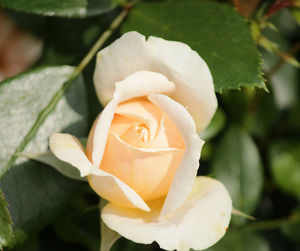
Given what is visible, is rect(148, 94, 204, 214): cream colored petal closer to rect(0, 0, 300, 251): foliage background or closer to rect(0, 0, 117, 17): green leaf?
rect(0, 0, 300, 251): foliage background

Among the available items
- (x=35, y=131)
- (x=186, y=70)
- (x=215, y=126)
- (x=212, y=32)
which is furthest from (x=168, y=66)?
(x=215, y=126)

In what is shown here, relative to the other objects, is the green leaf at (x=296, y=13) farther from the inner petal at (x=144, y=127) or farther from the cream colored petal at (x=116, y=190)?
the cream colored petal at (x=116, y=190)

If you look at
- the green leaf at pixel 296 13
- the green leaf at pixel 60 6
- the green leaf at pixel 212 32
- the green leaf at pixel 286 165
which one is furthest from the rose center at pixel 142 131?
the green leaf at pixel 286 165

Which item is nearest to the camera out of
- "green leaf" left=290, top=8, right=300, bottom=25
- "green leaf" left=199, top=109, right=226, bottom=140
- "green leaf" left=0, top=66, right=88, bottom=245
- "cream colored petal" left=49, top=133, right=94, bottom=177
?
"cream colored petal" left=49, top=133, right=94, bottom=177

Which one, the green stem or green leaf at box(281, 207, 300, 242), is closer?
the green stem

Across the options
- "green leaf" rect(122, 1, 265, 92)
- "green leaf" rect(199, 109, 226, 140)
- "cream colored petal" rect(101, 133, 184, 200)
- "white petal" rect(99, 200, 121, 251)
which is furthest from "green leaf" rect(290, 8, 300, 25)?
"white petal" rect(99, 200, 121, 251)

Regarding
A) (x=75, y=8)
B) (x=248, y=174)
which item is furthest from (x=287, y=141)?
(x=75, y=8)

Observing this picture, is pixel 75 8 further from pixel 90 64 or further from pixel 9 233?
pixel 9 233
